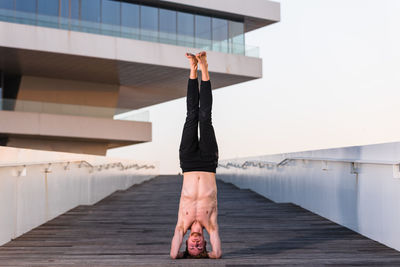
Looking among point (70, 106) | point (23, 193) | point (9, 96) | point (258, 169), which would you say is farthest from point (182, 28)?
point (23, 193)

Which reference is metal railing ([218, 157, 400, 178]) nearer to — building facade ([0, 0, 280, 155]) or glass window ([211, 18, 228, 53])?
building facade ([0, 0, 280, 155])

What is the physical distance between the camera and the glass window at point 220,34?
3006 cm

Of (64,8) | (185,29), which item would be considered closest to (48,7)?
(64,8)

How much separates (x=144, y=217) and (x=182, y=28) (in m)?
20.9

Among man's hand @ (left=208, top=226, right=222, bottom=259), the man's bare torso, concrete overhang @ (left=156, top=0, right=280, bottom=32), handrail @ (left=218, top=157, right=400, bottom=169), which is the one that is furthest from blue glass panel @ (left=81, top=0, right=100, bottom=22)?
man's hand @ (left=208, top=226, right=222, bottom=259)

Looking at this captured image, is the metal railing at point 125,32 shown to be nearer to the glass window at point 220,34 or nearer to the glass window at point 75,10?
the glass window at point 220,34

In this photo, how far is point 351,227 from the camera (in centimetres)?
826

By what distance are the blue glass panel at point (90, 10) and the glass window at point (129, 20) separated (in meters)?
1.43

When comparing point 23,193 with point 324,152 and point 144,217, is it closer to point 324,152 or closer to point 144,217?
point 144,217

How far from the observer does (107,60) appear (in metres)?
26.5

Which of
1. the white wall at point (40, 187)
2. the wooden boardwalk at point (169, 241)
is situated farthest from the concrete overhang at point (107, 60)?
the wooden boardwalk at point (169, 241)

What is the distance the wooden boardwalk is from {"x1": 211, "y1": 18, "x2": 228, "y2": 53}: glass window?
64.1 feet

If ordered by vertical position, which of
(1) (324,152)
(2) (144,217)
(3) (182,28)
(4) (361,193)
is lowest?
(2) (144,217)

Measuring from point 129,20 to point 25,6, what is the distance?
18.0ft
